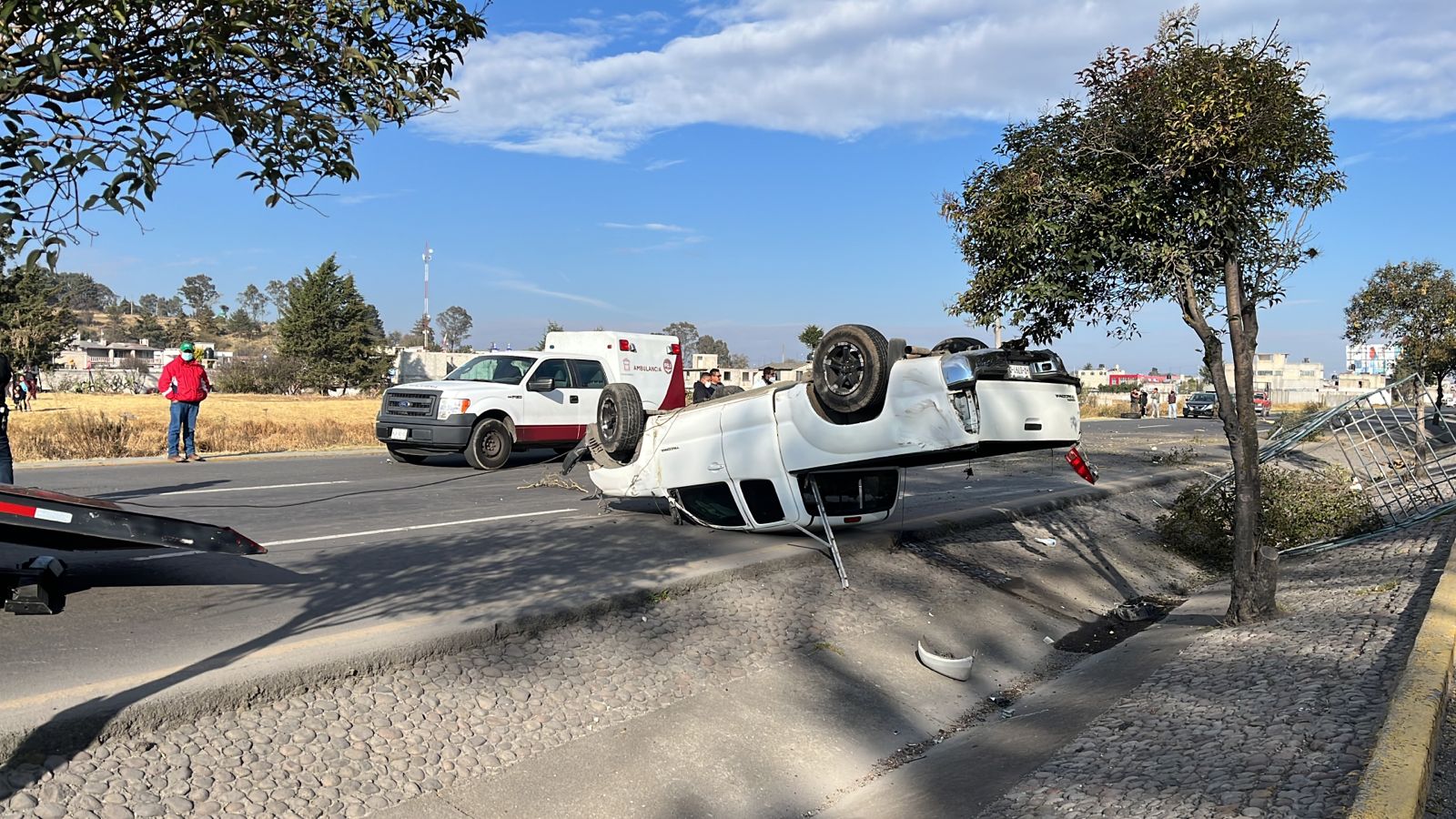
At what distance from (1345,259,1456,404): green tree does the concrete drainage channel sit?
26279mm

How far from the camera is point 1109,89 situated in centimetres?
751

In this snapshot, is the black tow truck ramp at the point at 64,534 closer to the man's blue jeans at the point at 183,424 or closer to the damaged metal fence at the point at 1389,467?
the man's blue jeans at the point at 183,424

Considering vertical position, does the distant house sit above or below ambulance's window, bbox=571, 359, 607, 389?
above

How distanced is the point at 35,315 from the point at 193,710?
6726cm

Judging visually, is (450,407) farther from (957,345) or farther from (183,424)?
(957,345)

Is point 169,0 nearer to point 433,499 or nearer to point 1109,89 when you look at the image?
point 1109,89

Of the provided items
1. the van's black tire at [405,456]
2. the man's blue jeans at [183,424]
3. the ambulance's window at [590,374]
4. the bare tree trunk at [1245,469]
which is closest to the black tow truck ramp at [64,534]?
the bare tree trunk at [1245,469]

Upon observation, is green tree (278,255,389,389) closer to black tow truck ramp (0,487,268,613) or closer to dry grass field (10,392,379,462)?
dry grass field (10,392,379,462)

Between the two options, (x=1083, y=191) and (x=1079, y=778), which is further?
(x=1083, y=191)

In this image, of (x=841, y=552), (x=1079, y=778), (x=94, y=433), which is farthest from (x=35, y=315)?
(x=1079, y=778)

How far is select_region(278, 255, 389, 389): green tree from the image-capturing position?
69.9 meters

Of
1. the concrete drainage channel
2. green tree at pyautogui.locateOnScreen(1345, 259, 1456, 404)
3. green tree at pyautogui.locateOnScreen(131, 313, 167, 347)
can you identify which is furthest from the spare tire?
green tree at pyautogui.locateOnScreen(131, 313, 167, 347)

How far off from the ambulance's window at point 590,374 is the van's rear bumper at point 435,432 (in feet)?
7.68

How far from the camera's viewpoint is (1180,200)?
752cm
